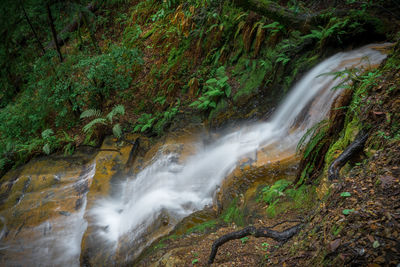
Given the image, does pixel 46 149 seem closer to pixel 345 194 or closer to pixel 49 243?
pixel 49 243

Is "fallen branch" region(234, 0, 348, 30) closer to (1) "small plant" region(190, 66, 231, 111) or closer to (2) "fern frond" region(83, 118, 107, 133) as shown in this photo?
(1) "small plant" region(190, 66, 231, 111)

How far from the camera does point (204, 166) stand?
5.79 m

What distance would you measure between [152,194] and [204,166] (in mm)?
1426

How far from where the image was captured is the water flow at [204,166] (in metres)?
4.73

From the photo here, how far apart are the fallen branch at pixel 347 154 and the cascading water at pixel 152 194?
188 centimetres

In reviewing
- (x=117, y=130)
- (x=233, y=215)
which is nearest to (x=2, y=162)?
(x=117, y=130)

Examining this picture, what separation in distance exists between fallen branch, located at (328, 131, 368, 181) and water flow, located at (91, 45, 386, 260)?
74.5 inches

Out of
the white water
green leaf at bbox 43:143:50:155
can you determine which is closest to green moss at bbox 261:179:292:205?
the white water

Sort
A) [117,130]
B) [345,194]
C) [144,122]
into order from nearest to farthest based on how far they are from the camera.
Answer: [345,194] < [117,130] < [144,122]

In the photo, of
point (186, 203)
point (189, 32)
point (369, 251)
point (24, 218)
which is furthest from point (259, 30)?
point (24, 218)

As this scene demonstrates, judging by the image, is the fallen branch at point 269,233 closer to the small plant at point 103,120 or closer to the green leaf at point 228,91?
the green leaf at point 228,91

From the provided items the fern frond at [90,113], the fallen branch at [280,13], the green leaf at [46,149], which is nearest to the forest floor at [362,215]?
the fallen branch at [280,13]

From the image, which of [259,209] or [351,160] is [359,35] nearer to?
[351,160]

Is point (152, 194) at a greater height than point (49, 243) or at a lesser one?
greater
